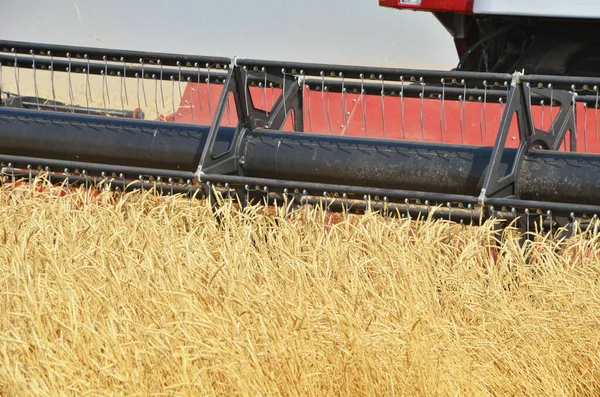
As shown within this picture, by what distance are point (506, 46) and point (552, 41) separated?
36 cm

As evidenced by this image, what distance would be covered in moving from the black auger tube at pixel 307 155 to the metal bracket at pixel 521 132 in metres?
0.04

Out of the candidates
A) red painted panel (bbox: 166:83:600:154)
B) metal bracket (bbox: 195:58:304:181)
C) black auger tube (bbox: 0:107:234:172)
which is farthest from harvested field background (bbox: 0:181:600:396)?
red painted panel (bbox: 166:83:600:154)

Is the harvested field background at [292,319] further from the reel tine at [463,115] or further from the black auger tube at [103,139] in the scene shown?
the reel tine at [463,115]

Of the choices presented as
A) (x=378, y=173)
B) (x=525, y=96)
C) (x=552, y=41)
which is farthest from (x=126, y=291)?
(x=552, y=41)

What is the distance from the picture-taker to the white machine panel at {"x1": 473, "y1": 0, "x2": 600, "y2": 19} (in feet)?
15.3

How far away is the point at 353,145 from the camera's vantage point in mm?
3725

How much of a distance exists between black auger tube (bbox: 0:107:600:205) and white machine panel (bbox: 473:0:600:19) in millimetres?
1370

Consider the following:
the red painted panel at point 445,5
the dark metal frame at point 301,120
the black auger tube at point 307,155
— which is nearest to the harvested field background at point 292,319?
the dark metal frame at point 301,120

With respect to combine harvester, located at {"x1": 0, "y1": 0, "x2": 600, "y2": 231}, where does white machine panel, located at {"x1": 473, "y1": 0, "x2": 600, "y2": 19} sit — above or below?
above

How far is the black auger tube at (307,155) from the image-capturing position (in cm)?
347

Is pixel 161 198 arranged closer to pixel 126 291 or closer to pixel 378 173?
pixel 378 173

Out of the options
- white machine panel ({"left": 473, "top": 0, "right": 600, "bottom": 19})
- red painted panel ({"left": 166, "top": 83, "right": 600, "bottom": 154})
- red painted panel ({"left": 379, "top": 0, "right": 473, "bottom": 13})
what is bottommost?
red painted panel ({"left": 166, "top": 83, "right": 600, "bottom": 154})

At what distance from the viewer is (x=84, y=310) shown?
2459 mm

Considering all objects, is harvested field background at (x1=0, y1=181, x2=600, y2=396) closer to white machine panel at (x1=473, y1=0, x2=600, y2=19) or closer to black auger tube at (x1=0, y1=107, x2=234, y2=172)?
black auger tube at (x1=0, y1=107, x2=234, y2=172)
